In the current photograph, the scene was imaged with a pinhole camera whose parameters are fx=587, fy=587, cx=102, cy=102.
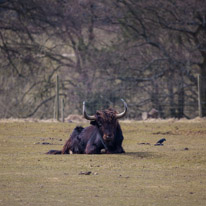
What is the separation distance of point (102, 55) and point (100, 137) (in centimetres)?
1850

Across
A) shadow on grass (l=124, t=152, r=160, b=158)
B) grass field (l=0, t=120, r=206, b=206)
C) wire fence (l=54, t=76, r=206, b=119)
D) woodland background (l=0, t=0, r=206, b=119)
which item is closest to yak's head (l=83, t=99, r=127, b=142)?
grass field (l=0, t=120, r=206, b=206)

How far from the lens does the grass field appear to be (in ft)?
26.0

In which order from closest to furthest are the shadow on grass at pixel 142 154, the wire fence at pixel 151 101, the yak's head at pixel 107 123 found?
the shadow on grass at pixel 142 154 → the yak's head at pixel 107 123 → the wire fence at pixel 151 101

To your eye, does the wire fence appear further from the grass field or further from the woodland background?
the grass field

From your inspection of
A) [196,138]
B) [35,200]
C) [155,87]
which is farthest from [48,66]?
[35,200]

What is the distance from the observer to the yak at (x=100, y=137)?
13062 millimetres

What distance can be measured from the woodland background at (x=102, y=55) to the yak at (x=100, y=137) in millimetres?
12236

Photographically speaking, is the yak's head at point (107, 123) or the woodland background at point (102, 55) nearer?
the yak's head at point (107, 123)

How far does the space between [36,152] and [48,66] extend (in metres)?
19.0

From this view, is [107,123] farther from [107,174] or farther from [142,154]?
[107,174]

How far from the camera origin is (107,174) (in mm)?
10180

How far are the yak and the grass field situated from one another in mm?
390

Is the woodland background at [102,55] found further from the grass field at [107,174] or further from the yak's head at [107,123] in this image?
the yak's head at [107,123]

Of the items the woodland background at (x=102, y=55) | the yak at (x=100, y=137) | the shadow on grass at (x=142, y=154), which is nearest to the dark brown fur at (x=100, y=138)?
the yak at (x=100, y=137)
